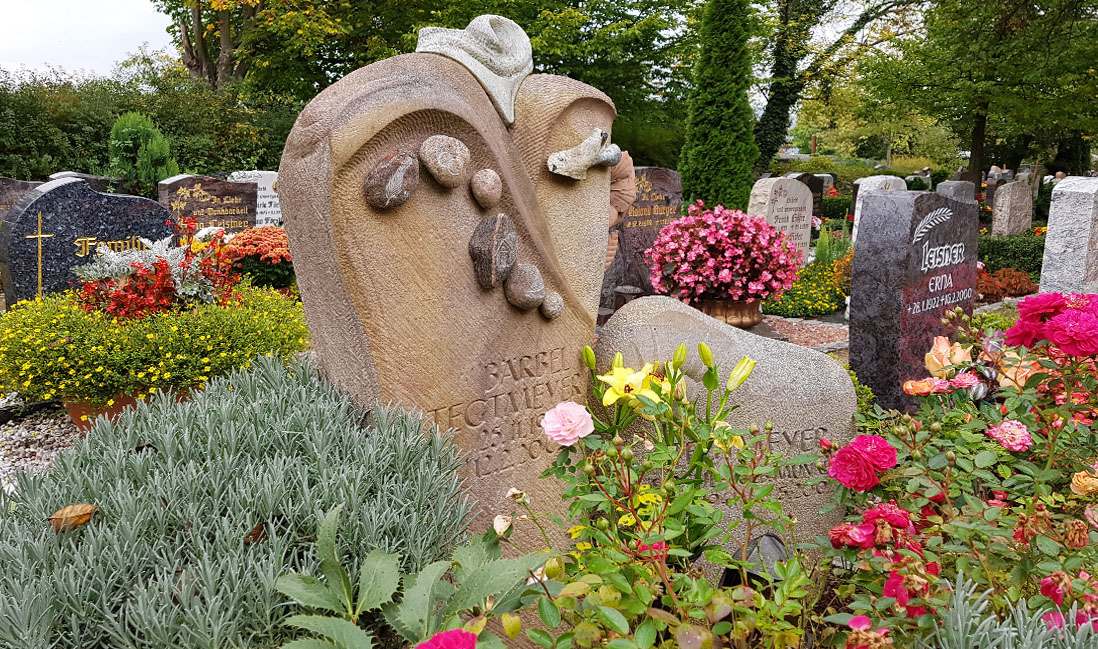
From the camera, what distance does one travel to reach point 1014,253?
1204 centimetres

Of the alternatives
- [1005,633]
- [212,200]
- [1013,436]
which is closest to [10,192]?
[212,200]

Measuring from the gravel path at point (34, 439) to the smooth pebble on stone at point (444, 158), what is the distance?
3567mm

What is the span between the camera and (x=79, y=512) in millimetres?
Answer: 1633

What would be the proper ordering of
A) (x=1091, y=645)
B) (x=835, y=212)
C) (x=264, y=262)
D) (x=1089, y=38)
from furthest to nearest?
(x=835, y=212) < (x=1089, y=38) < (x=264, y=262) < (x=1091, y=645)

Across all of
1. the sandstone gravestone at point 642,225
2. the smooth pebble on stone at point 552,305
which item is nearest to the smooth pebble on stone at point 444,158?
→ the smooth pebble on stone at point 552,305

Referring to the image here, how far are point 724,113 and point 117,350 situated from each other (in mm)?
9738

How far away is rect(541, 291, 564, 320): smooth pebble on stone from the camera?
9.87ft

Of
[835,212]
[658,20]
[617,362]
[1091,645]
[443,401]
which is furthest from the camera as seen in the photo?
[835,212]

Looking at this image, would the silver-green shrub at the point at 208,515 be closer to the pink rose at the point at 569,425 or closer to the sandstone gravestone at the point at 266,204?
the pink rose at the point at 569,425

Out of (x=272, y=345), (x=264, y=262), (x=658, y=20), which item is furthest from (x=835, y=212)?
(x=272, y=345)

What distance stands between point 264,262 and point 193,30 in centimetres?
1743

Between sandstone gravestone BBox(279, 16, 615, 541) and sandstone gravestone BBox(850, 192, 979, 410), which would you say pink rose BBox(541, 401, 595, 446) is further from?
sandstone gravestone BBox(850, 192, 979, 410)

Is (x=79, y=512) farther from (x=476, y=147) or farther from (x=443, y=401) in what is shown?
(x=476, y=147)

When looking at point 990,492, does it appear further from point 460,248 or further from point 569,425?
point 460,248
